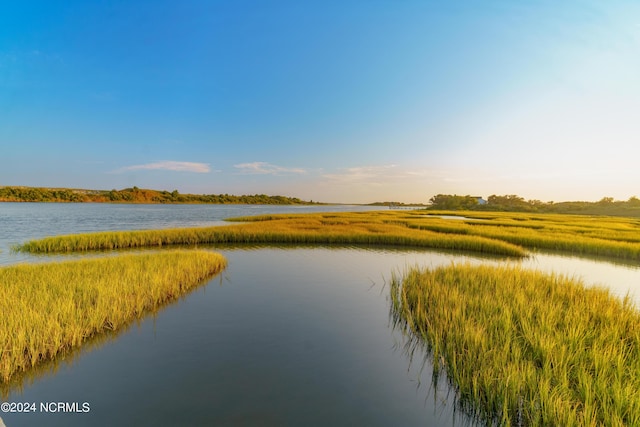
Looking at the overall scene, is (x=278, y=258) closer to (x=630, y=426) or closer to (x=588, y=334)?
(x=588, y=334)

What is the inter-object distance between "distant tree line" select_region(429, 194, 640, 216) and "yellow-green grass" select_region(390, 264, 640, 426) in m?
98.4

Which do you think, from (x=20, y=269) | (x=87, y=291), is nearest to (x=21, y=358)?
(x=87, y=291)

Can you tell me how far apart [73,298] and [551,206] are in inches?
5208

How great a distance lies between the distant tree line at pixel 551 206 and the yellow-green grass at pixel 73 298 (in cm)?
10769

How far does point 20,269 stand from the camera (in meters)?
11.5

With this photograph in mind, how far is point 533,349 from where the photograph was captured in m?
5.79

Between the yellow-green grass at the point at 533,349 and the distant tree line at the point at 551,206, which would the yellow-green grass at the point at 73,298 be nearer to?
the yellow-green grass at the point at 533,349

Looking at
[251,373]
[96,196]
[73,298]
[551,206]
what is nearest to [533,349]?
[251,373]

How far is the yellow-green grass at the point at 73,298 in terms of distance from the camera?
606 centimetres

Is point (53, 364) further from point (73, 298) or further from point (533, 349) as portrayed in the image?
point (533, 349)

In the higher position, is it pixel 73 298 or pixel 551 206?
pixel 551 206

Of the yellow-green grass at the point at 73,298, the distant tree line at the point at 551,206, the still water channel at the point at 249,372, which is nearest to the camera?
the still water channel at the point at 249,372

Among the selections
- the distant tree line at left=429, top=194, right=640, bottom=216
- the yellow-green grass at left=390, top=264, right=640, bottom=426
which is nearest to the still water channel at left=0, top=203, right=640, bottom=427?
the yellow-green grass at left=390, top=264, right=640, bottom=426

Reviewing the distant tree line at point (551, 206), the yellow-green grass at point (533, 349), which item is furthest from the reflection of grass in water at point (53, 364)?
the distant tree line at point (551, 206)
